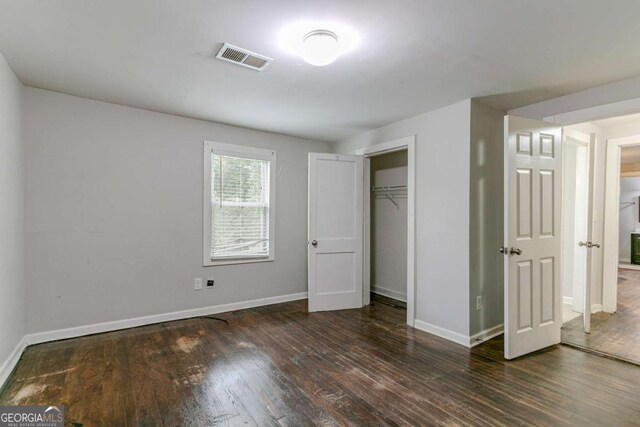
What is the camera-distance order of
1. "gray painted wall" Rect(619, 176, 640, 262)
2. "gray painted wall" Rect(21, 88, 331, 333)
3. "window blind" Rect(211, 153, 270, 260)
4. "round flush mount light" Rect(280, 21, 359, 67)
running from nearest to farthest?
"round flush mount light" Rect(280, 21, 359, 67), "gray painted wall" Rect(21, 88, 331, 333), "window blind" Rect(211, 153, 270, 260), "gray painted wall" Rect(619, 176, 640, 262)

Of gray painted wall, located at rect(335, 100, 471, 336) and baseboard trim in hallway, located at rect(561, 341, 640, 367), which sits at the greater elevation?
gray painted wall, located at rect(335, 100, 471, 336)

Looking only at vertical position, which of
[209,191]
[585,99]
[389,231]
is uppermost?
[585,99]

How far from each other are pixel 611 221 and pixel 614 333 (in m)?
1.45

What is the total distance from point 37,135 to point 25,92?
0.39 m

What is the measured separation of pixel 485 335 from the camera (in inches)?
125

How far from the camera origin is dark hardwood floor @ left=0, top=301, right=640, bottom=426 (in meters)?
1.95

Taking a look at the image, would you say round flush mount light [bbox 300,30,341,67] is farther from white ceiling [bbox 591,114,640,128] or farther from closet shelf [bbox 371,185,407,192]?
white ceiling [bbox 591,114,640,128]

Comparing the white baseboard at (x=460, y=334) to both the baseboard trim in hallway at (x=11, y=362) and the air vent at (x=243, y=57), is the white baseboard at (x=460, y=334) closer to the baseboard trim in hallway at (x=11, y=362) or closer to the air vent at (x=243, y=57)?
the air vent at (x=243, y=57)

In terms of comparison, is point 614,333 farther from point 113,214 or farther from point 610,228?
point 113,214

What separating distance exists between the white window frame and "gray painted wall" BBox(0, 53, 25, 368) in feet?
5.45

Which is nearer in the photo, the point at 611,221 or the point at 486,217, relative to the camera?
the point at 486,217

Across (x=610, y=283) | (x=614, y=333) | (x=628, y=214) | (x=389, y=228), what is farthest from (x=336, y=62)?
(x=628, y=214)

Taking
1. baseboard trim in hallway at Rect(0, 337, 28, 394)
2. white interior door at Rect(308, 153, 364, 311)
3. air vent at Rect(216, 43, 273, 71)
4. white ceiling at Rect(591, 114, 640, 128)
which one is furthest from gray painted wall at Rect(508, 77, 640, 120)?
baseboard trim in hallway at Rect(0, 337, 28, 394)

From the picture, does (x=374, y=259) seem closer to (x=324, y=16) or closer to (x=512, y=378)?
(x=512, y=378)
